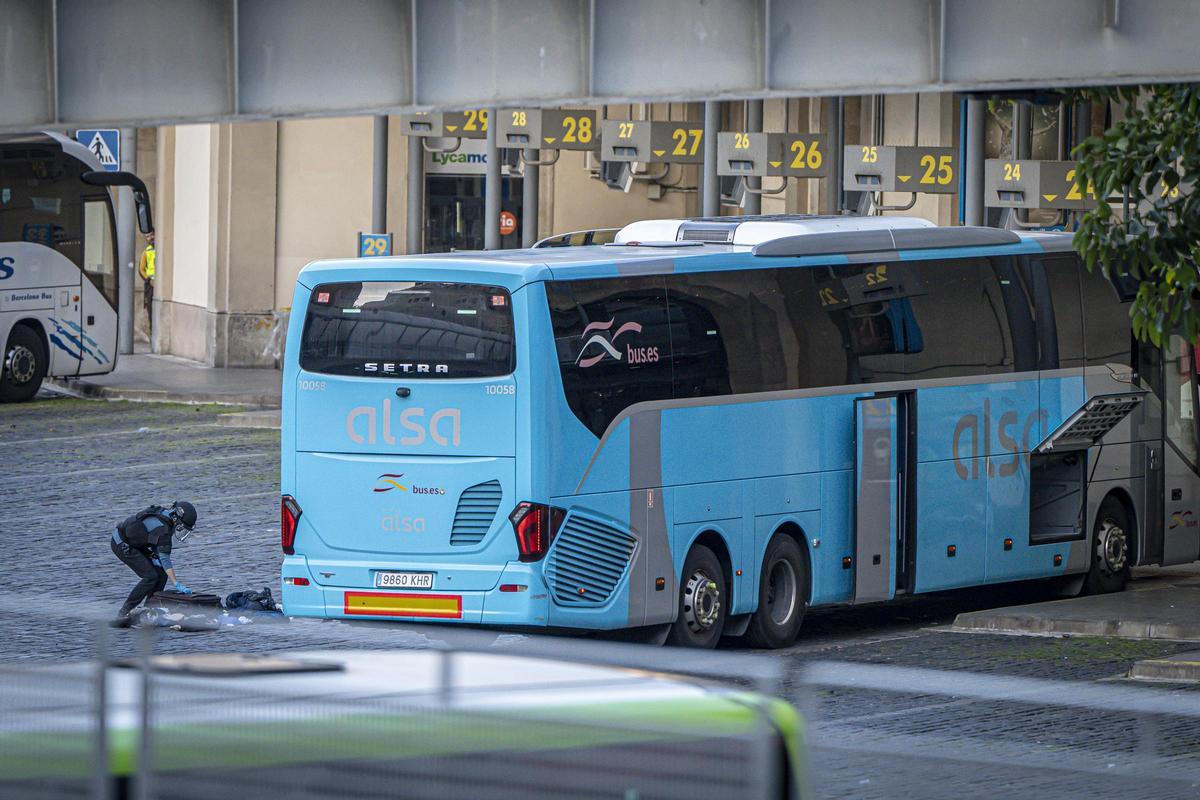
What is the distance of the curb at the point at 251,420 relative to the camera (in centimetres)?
2748

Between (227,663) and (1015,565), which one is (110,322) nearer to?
(1015,565)

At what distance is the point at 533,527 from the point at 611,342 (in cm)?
130

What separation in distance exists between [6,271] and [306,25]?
14.7 meters

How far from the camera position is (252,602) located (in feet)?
48.0

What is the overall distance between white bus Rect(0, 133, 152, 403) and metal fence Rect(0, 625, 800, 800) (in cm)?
2555

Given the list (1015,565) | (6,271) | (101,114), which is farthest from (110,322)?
(1015,565)

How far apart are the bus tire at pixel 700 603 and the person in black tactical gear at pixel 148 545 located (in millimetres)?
3403

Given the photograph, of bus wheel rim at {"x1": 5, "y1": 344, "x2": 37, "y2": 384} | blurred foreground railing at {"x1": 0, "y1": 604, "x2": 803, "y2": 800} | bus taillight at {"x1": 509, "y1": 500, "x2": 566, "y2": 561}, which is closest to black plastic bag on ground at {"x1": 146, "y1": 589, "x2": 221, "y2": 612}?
bus taillight at {"x1": 509, "y1": 500, "x2": 566, "y2": 561}

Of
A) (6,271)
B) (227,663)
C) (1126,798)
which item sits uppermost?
(6,271)

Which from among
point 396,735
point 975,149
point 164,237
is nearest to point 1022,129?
point 975,149

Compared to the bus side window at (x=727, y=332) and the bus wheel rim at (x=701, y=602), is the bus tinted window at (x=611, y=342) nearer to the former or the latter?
the bus side window at (x=727, y=332)

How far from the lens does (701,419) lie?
13945 mm

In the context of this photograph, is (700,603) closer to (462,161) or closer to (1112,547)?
(1112,547)

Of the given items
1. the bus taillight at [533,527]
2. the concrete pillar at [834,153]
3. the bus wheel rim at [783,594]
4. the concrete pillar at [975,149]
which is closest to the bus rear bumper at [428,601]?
the bus taillight at [533,527]
